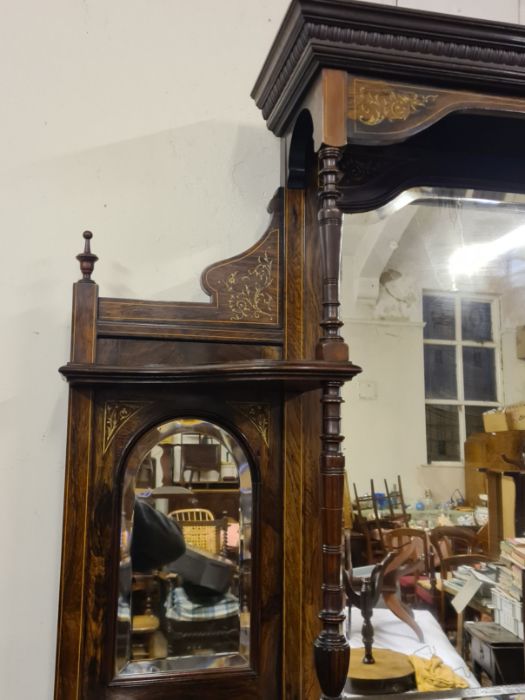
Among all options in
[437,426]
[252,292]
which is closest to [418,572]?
[437,426]

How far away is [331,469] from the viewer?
1.04m

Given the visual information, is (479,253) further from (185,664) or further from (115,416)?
(185,664)

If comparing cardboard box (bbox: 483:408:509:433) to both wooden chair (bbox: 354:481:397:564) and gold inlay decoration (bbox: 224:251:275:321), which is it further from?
gold inlay decoration (bbox: 224:251:275:321)

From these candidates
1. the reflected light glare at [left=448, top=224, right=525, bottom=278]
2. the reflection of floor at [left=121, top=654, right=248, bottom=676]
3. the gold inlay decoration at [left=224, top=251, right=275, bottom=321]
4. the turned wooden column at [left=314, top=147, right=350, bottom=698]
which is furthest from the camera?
the reflected light glare at [left=448, top=224, right=525, bottom=278]

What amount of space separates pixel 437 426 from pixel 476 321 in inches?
9.5

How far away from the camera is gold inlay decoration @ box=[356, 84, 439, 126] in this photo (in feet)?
3.53

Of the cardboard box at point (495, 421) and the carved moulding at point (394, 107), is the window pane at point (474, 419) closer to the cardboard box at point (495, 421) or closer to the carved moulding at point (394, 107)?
the cardboard box at point (495, 421)

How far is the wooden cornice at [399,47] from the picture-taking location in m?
1.03

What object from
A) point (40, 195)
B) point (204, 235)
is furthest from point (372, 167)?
point (40, 195)

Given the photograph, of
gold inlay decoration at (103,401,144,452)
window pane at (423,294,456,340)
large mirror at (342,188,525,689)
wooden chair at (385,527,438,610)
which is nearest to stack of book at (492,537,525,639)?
large mirror at (342,188,525,689)

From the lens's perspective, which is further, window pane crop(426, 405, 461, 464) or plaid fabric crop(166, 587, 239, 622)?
window pane crop(426, 405, 461, 464)

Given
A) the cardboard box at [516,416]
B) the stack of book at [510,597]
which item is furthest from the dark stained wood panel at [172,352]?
the stack of book at [510,597]

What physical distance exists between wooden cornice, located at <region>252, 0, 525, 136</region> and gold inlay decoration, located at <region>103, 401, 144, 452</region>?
2.10 ft

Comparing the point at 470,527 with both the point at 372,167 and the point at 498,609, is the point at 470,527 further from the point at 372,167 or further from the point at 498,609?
the point at 372,167
